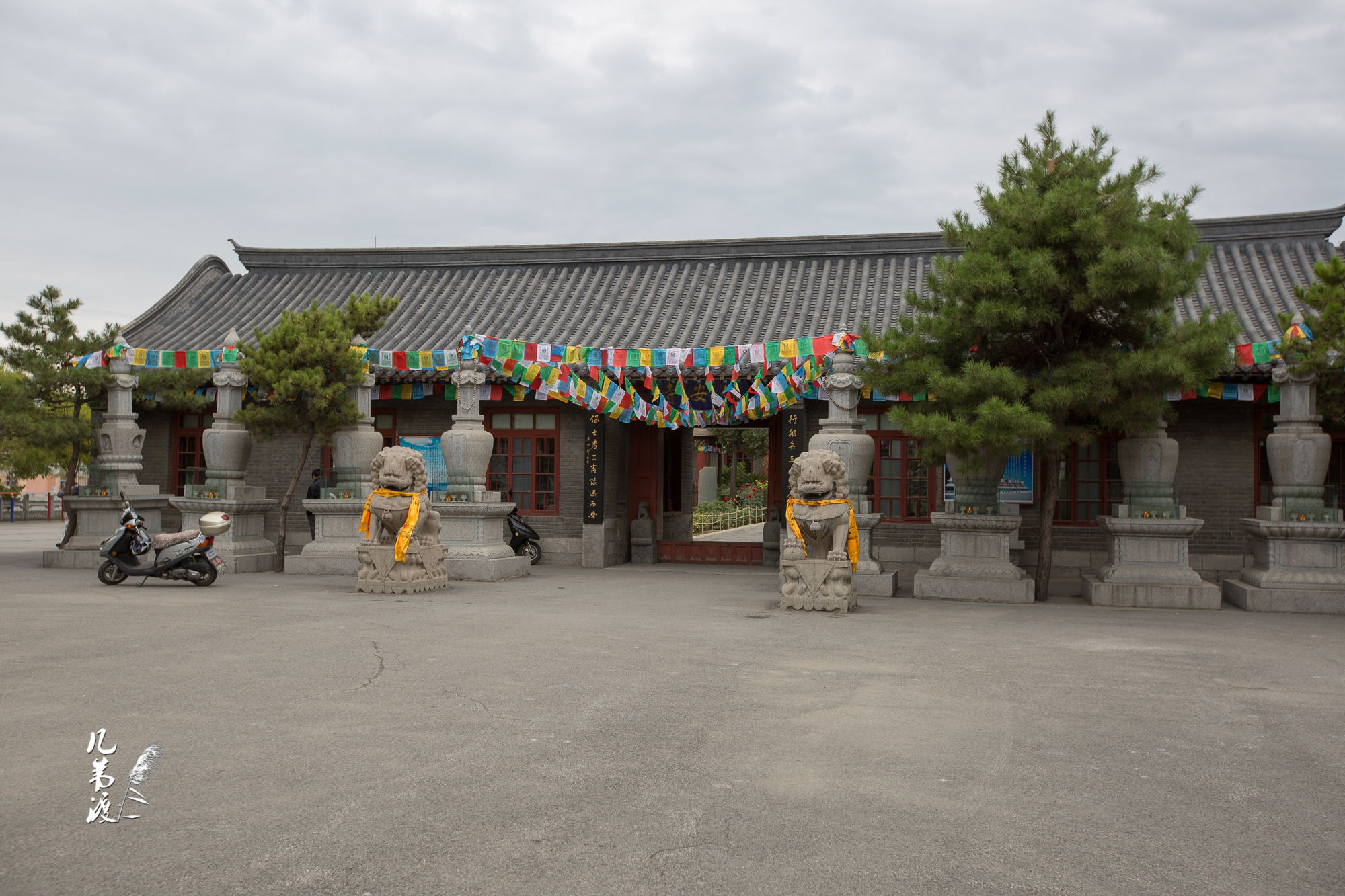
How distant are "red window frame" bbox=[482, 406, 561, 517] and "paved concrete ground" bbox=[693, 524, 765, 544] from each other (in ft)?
20.7

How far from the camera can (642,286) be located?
17203 mm

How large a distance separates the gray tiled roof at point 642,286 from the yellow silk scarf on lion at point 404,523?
517 centimetres

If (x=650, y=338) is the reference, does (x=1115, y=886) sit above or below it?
below

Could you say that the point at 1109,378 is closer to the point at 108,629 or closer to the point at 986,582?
the point at 986,582

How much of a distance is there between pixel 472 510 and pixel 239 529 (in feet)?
11.2

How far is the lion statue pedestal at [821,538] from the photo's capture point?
964cm

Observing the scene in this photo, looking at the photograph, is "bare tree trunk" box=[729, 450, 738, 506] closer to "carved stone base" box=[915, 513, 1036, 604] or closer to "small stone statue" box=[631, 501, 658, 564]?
"small stone statue" box=[631, 501, 658, 564]

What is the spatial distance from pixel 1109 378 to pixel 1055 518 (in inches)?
175

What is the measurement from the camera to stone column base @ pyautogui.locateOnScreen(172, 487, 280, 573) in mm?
12594

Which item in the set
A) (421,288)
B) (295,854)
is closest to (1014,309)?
(295,854)

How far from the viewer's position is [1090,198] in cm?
973

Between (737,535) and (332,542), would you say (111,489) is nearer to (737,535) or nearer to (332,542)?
(332,542)

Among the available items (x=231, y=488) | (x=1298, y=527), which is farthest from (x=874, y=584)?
(x=231, y=488)

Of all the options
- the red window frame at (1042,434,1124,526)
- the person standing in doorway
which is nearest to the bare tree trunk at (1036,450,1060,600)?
the red window frame at (1042,434,1124,526)
